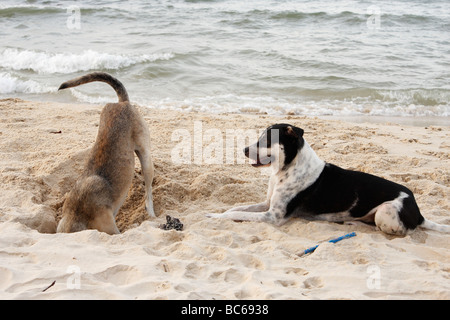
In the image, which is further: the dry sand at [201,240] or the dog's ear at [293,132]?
the dog's ear at [293,132]

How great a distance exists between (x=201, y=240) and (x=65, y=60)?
1058 cm

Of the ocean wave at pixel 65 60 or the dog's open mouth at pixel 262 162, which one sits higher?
the ocean wave at pixel 65 60

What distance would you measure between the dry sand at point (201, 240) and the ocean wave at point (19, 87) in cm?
383

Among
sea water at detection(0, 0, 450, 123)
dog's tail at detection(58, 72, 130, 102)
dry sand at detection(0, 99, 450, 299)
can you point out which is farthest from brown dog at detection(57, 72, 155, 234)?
sea water at detection(0, 0, 450, 123)

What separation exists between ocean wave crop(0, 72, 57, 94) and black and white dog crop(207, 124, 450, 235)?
8023 millimetres

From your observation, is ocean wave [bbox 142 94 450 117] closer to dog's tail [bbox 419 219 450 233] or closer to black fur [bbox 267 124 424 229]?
black fur [bbox 267 124 424 229]

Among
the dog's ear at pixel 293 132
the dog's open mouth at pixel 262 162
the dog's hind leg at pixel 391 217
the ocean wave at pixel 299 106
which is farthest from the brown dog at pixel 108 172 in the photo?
the ocean wave at pixel 299 106

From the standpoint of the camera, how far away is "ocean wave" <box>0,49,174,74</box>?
12.5 meters

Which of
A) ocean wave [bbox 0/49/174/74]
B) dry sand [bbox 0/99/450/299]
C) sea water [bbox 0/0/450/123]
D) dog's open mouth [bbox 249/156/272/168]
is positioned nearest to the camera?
dry sand [bbox 0/99/450/299]

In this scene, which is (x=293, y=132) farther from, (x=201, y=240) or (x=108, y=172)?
(x=108, y=172)

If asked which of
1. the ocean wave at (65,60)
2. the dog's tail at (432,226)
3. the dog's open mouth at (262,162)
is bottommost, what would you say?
the dog's tail at (432,226)

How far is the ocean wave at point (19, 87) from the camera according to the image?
1091cm

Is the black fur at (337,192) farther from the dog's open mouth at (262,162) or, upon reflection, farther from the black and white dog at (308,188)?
the dog's open mouth at (262,162)

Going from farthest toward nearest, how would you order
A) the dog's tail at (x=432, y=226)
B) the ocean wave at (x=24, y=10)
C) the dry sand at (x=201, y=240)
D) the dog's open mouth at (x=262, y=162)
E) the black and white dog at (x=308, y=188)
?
the ocean wave at (x=24, y=10)
the dog's open mouth at (x=262, y=162)
the black and white dog at (x=308, y=188)
the dog's tail at (x=432, y=226)
the dry sand at (x=201, y=240)
